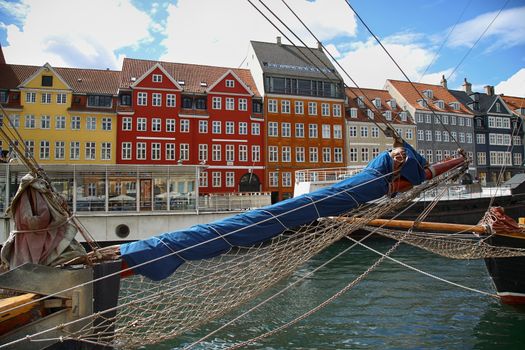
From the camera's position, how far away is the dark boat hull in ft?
31.7

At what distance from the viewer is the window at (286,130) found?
39.8 meters

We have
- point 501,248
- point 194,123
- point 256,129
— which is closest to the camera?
point 501,248

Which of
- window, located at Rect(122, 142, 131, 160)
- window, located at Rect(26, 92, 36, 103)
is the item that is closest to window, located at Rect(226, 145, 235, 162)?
window, located at Rect(122, 142, 131, 160)

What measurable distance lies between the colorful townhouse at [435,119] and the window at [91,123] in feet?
101

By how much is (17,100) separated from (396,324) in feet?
111

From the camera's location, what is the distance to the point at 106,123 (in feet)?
114

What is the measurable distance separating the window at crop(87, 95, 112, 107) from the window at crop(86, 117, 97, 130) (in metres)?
1.15

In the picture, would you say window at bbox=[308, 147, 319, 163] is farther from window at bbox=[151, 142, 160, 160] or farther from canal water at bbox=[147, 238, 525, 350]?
canal water at bbox=[147, 238, 525, 350]

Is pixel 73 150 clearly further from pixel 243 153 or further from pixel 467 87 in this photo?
pixel 467 87

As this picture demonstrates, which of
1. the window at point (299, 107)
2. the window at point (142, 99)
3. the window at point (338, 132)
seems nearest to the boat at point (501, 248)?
the window at point (142, 99)

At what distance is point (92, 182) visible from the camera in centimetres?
2225

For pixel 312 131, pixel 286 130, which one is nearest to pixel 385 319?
pixel 286 130

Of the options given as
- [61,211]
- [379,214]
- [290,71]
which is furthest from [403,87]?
[61,211]

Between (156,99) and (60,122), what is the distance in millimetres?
7537
